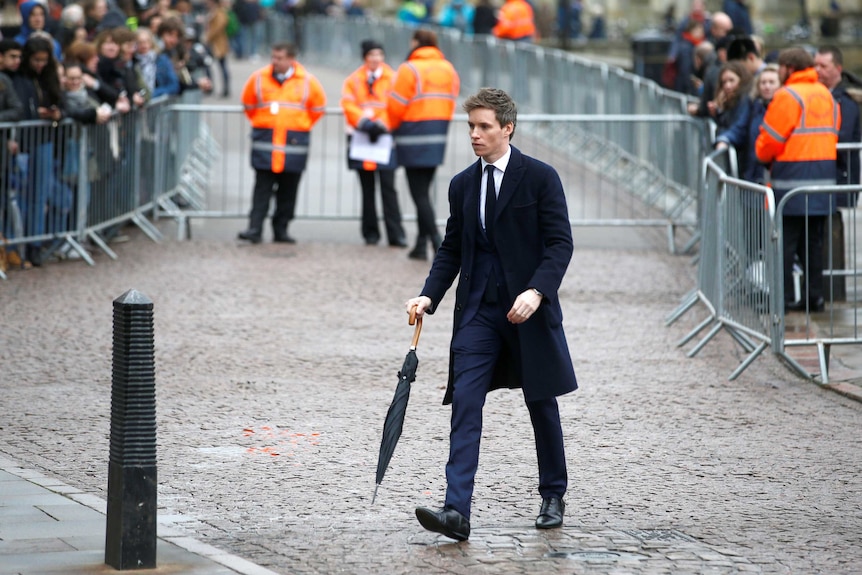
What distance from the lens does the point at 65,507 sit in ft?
22.2

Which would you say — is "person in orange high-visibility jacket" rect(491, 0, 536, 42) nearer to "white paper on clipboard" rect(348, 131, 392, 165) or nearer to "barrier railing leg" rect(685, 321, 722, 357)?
"white paper on clipboard" rect(348, 131, 392, 165)

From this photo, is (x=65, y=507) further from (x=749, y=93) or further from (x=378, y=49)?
(x=378, y=49)

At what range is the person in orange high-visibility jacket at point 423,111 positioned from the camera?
14664 millimetres

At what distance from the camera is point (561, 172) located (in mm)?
19953

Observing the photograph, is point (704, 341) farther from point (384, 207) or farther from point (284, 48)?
point (284, 48)

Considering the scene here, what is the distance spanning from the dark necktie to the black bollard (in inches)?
54.7

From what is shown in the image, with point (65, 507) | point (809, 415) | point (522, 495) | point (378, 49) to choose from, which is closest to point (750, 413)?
point (809, 415)

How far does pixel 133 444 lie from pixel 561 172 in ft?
47.1

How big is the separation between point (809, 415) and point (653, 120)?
7.70m

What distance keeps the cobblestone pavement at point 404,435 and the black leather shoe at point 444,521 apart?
8 centimetres

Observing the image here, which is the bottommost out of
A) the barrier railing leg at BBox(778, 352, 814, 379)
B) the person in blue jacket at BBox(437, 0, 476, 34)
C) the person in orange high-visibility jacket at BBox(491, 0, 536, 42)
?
the barrier railing leg at BBox(778, 352, 814, 379)

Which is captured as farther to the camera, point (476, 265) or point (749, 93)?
point (749, 93)

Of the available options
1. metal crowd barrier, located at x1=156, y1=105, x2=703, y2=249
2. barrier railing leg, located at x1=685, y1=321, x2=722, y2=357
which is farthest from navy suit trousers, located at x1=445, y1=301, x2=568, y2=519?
metal crowd barrier, located at x1=156, y1=105, x2=703, y2=249

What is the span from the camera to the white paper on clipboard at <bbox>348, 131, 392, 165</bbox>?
15352 mm
